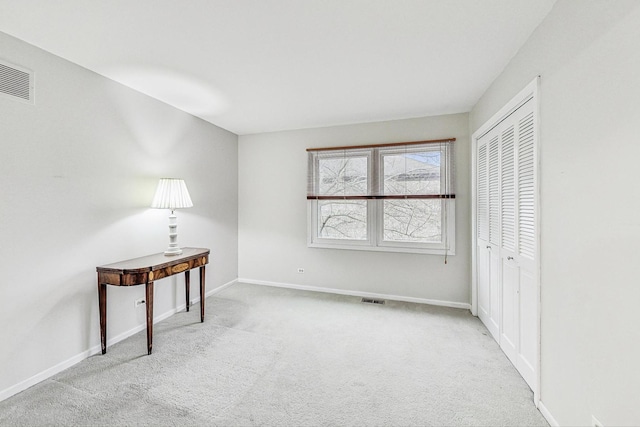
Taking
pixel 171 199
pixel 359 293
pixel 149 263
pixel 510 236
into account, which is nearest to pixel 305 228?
pixel 359 293

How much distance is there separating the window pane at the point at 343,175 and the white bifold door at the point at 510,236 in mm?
1502

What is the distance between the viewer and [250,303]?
3.65 meters

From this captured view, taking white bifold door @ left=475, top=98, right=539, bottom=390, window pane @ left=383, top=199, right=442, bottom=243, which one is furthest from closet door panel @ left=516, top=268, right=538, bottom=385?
window pane @ left=383, top=199, right=442, bottom=243

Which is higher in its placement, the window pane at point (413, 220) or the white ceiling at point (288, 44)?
the white ceiling at point (288, 44)

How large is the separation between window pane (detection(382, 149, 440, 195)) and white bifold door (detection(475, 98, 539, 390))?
0.58m

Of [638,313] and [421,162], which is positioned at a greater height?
[421,162]

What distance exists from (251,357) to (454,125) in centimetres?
361

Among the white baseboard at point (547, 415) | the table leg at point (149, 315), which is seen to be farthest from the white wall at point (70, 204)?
the white baseboard at point (547, 415)

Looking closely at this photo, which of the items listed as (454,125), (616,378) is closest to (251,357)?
(616,378)

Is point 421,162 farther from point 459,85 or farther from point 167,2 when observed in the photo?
point 167,2

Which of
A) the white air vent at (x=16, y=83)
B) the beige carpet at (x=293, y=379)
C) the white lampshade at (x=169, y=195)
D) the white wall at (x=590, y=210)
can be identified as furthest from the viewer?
the white lampshade at (x=169, y=195)

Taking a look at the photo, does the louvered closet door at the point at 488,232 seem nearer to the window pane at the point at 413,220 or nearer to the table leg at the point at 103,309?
the window pane at the point at 413,220

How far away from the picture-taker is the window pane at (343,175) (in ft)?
12.9

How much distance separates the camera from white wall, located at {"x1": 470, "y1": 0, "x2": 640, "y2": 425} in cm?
109
